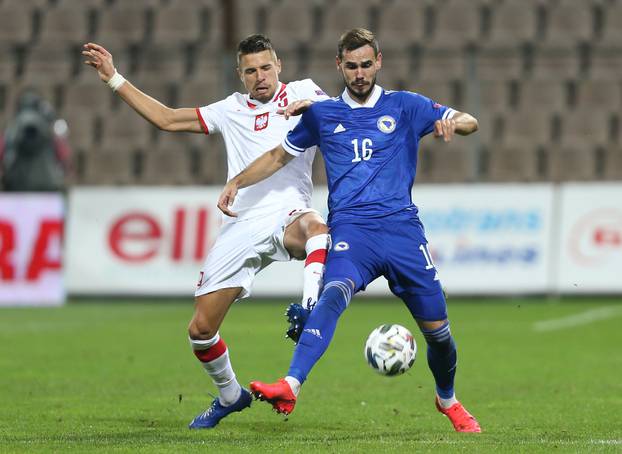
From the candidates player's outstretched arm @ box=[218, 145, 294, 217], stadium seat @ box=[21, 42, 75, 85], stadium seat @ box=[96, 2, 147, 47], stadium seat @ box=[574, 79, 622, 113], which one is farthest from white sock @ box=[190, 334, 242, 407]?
stadium seat @ box=[96, 2, 147, 47]

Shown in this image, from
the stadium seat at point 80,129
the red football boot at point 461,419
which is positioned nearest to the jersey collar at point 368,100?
the red football boot at point 461,419

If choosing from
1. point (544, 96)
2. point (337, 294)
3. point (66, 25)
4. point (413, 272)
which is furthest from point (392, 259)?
point (66, 25)

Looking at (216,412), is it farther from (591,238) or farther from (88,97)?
(88,97)

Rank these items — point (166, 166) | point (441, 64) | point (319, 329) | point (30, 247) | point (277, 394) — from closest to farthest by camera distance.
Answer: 1. point (277, 394)
2. point (319, 329)
3. point (30, 247)
4. point (441, 64)
5. point (166, 166)

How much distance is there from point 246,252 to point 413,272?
1.15 m

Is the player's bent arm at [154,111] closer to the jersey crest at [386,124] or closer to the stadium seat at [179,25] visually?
the jersey crest at [386,124]

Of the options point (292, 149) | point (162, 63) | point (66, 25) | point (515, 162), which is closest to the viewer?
point (292, 149)

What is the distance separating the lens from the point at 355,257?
6.73m

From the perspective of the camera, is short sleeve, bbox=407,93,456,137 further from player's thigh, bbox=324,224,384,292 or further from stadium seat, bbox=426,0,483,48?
stadium seat, bbox=426,0,483,48

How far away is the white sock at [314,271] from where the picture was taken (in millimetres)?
6961

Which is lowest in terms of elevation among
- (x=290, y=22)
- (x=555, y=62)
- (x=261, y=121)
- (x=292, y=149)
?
(x=292, y=149)

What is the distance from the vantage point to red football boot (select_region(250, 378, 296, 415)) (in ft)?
19.4

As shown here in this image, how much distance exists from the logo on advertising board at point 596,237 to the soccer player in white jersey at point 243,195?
9407 millimetres

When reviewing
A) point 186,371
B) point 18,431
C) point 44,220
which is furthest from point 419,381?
point 44,220
